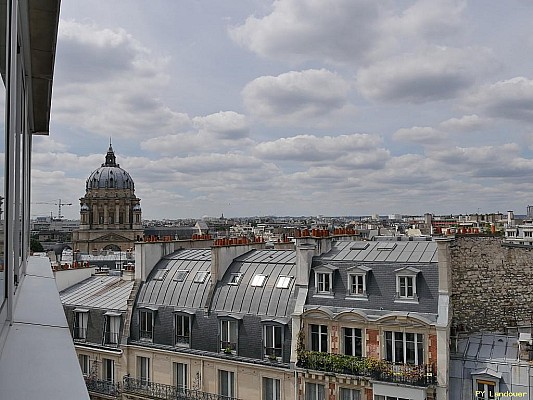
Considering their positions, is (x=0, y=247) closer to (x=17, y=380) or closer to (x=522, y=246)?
(x=17, y=380)

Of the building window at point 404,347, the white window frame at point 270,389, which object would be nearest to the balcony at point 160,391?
the white window frame at point 270,389

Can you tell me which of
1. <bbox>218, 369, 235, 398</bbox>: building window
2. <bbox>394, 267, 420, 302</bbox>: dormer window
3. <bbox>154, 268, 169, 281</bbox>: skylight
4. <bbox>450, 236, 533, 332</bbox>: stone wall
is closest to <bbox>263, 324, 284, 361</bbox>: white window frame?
<bbox>218, 369, 235, 398</bbox>: building window

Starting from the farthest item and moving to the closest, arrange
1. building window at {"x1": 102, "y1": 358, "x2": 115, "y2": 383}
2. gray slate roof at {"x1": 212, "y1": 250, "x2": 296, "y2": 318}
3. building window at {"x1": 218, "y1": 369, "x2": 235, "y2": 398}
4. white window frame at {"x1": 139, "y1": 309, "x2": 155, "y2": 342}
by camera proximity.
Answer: building window at {"x1": 102, "y1": 358, "x2": 115, "y2": 383}, white window frame at {"x1": 139, "y1": 309, "x2": 155, "y2": 342}, building window at {"x1": 218, "y1": 369, "x2": 235, "y2": 398}, gray slate roof at {"x1": 212, "y1": 250, "x2": 296, "y2": 318}

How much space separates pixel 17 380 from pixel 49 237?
393ft

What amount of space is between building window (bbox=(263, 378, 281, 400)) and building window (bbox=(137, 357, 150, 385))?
16.5ft

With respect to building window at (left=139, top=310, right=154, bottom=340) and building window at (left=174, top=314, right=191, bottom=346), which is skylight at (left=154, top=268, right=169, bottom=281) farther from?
building window at (left=174, top=314, right=191, bottom=346)

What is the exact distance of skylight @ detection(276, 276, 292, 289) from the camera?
20344 millimetres

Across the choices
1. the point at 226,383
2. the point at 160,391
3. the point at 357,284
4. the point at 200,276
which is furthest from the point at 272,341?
the point at 160,391

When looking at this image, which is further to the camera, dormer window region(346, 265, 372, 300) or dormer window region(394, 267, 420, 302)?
dormer window region(346, 265, 372, 300)

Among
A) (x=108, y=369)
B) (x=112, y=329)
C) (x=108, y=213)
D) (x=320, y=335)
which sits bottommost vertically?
(x=108, y=369)

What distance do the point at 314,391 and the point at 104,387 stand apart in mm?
8798

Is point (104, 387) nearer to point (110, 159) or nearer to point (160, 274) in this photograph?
point (160, 274)

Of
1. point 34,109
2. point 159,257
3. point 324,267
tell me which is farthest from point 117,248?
point 34,109

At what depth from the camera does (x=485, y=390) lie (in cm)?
1666
